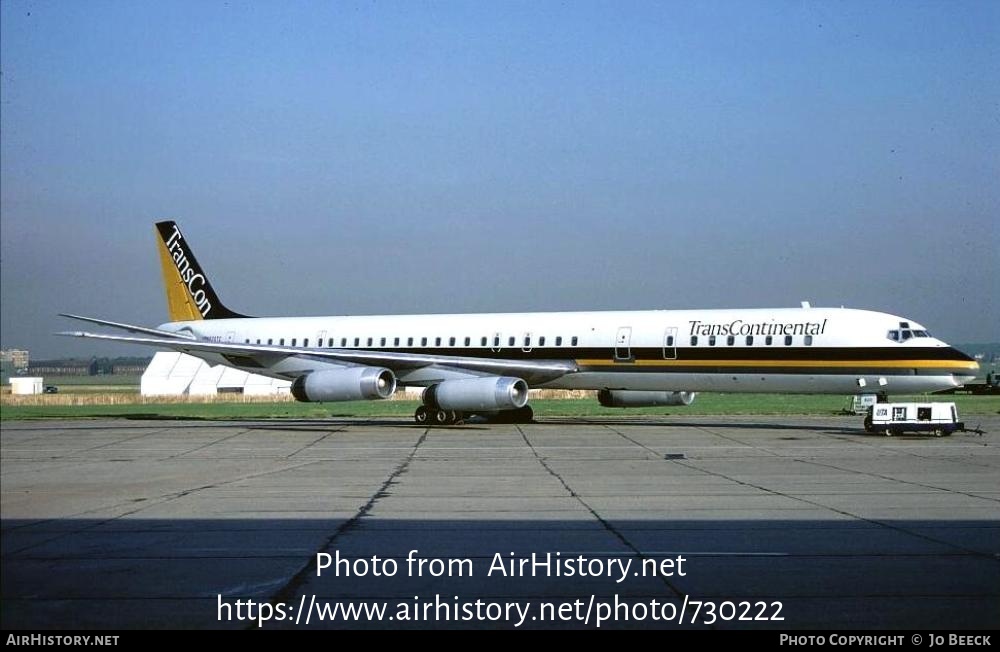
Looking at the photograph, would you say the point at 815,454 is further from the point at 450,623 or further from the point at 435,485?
the point at 450,623

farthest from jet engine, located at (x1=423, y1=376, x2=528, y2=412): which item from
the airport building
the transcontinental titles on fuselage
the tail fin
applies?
the airport building

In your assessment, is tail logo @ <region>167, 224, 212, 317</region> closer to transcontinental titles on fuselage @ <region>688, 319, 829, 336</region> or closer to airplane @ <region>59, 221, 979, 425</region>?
airplane @ <region>59, 221, 979, 425</region>

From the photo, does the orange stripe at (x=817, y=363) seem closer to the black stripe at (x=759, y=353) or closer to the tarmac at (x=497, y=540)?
the black stripe at (x=759, y=353)

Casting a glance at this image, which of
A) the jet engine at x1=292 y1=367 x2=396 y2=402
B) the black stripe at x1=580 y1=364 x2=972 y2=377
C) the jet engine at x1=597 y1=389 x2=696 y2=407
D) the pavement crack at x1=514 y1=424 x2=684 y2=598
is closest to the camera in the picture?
the pavement crack at x1=514 y1=424 x2=684 y2=598

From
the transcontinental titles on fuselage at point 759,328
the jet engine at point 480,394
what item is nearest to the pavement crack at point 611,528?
the jet engine at point 480,394

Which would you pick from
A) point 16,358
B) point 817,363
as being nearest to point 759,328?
point 817,363

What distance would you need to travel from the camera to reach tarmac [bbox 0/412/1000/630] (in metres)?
8.16

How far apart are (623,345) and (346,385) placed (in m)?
8.65

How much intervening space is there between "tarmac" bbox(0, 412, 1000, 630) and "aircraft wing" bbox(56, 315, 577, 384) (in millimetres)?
13193

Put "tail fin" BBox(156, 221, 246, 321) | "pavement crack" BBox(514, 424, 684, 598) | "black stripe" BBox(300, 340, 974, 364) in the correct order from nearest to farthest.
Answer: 1. "pavement crack" BBox(514, 424, 684, 598)
2. "black stripe" BBox(300, 340, 974, 364)
3. "tail fin" BBox(156, 221, 246, 321)

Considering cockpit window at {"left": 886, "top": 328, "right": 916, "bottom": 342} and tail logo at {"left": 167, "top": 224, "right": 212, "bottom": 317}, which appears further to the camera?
tail logo at {"left": 167, "top": 224, "right": 212, "bottom": 317}

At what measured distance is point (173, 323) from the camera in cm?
4634
